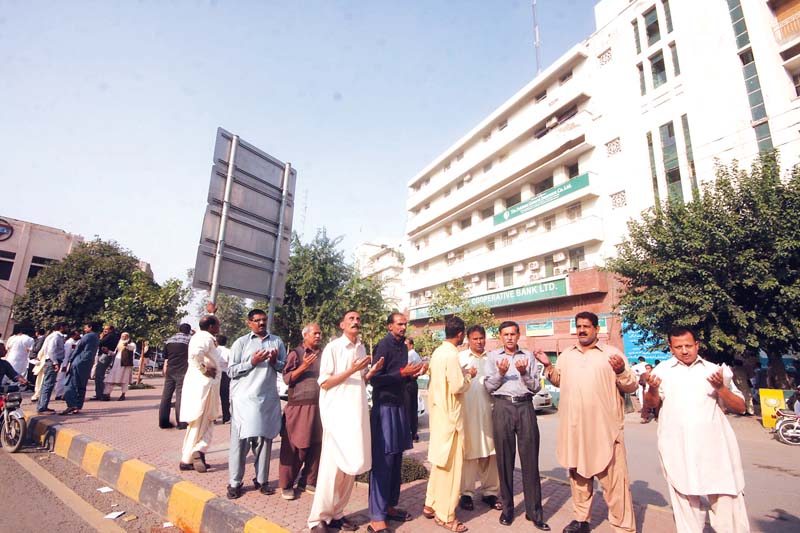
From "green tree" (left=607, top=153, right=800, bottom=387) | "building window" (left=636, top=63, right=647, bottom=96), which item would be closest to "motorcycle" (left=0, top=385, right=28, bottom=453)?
"green tree" (left=607, top=153, right=800, bottom=387)

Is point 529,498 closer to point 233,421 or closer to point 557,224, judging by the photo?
point 233,421

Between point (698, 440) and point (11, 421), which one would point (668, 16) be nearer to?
point (698, 440)

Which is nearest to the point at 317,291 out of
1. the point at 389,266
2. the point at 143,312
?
the point at 143,312

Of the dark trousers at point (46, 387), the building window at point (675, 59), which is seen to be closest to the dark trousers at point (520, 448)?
the dark trousers at point (46, 387)

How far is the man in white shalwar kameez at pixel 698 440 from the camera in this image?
289cm

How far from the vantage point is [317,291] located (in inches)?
863

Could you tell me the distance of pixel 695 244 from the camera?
12.2m

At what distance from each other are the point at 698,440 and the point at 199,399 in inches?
188

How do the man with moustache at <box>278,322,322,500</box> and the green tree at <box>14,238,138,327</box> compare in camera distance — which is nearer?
the man with moustache at <box>278,322,322,500</box>

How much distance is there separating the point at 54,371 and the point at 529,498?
8987 mm

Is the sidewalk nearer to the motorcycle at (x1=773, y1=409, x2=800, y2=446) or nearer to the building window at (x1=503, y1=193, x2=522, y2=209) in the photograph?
the motorcycle at (x1=773, y1=409, x2=800, y2=446)

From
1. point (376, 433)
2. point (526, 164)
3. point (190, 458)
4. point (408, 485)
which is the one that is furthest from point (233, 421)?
point (526, 164)

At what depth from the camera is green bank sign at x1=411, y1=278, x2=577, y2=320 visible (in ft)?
77.2

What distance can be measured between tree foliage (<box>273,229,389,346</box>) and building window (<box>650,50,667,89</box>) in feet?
60.9
